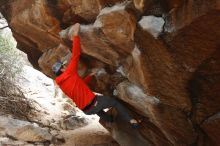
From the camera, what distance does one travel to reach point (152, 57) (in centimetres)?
557

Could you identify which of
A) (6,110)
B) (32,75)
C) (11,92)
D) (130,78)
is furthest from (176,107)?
(32,75)

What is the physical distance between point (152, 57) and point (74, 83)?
1.76 metres

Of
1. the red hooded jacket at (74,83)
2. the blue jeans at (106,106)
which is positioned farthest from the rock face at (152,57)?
the red hooded jacket at (74,83)

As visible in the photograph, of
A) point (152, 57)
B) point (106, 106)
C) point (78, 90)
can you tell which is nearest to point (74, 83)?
point (78, 90)

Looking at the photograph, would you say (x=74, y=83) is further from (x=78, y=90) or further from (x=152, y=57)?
(x=152, y=57)

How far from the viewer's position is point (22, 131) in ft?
29.5

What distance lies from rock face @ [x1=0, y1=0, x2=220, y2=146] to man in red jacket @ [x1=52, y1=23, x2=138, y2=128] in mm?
199

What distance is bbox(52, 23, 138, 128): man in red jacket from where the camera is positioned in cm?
662

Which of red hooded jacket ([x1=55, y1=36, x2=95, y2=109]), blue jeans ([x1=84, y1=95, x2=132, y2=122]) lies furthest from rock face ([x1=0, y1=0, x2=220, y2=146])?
Answer: red hooded jacket ([x1=55, y1=36, x2=95, y2=109])

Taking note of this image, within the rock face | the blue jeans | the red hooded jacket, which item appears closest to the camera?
A: the rock face

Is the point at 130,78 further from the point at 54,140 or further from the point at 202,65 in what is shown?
the point at 54,140

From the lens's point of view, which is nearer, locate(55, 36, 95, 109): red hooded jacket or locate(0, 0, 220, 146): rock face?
locate(0, 0, 220, 146): rock face

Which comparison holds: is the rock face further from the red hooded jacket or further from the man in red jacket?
the red hooded jacket

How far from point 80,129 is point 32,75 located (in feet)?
17.2
